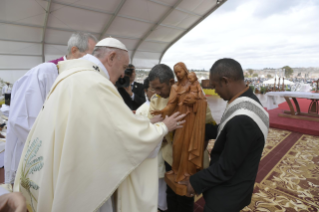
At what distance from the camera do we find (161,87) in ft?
5.91

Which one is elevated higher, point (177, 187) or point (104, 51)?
point (104, 51)

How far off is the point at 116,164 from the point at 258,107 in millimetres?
1092

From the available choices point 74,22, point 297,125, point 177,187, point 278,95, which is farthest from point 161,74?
point 74,22

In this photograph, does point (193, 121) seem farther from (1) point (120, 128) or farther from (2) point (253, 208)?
(2) point (253, 208)

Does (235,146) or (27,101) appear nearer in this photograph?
(235,146)

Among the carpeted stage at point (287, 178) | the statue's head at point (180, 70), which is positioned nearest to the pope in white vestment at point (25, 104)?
the statue's head at point (180, 70)

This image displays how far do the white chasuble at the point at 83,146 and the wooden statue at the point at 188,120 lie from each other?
599 millimetres

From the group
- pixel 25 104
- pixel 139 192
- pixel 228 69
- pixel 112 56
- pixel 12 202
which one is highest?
pixel 112 56

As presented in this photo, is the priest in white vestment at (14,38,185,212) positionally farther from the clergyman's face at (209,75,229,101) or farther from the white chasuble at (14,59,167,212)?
the clergyman's face at (209,75,229,101)

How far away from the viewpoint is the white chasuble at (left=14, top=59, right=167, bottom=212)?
1052mm

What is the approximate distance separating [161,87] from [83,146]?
97 cm

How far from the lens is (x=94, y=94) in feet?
3.62

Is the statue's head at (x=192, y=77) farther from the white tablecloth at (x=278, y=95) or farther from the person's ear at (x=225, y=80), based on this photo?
the white tablecloth at (x=278, y=95)

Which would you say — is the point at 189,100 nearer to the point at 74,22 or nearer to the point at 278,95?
the point at 278,95
